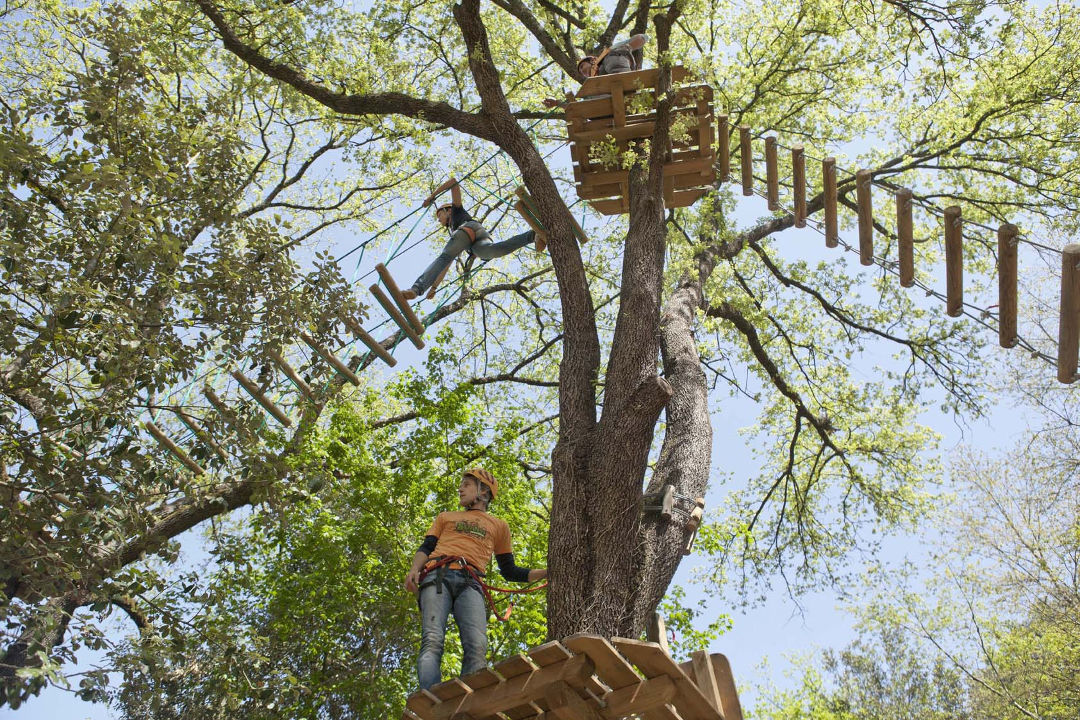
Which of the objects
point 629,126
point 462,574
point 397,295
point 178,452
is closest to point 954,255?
point 629,126

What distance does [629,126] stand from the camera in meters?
6.39

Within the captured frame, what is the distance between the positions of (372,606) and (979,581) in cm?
1292

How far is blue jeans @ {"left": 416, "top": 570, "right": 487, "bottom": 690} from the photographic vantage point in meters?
4.05

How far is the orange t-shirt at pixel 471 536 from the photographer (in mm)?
4602

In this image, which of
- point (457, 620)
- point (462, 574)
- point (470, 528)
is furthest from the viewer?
point (470, 528)

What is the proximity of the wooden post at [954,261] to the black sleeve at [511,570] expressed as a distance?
2.82 meters

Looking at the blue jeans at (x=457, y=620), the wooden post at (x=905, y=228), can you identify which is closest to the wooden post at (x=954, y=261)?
the wooden post at (x=905, y=228)

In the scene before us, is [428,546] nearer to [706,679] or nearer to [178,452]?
[706,679]

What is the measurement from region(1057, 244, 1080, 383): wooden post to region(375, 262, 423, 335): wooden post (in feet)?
13.4

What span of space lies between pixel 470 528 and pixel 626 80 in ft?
10.6

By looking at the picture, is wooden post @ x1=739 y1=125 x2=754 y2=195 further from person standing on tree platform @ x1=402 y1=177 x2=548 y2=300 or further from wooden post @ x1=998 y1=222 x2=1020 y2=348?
wooden post @ x1=998 y1=222 x2=1020 y2=348

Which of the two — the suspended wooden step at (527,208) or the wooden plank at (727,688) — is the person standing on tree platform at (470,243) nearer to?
the suspended wooden step at (527,208)

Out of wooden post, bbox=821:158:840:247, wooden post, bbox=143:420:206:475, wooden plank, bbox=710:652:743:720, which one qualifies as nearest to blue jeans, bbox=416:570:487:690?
wooden plank, bbox=710:652:743:720

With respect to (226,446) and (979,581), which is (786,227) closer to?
(226,446)
